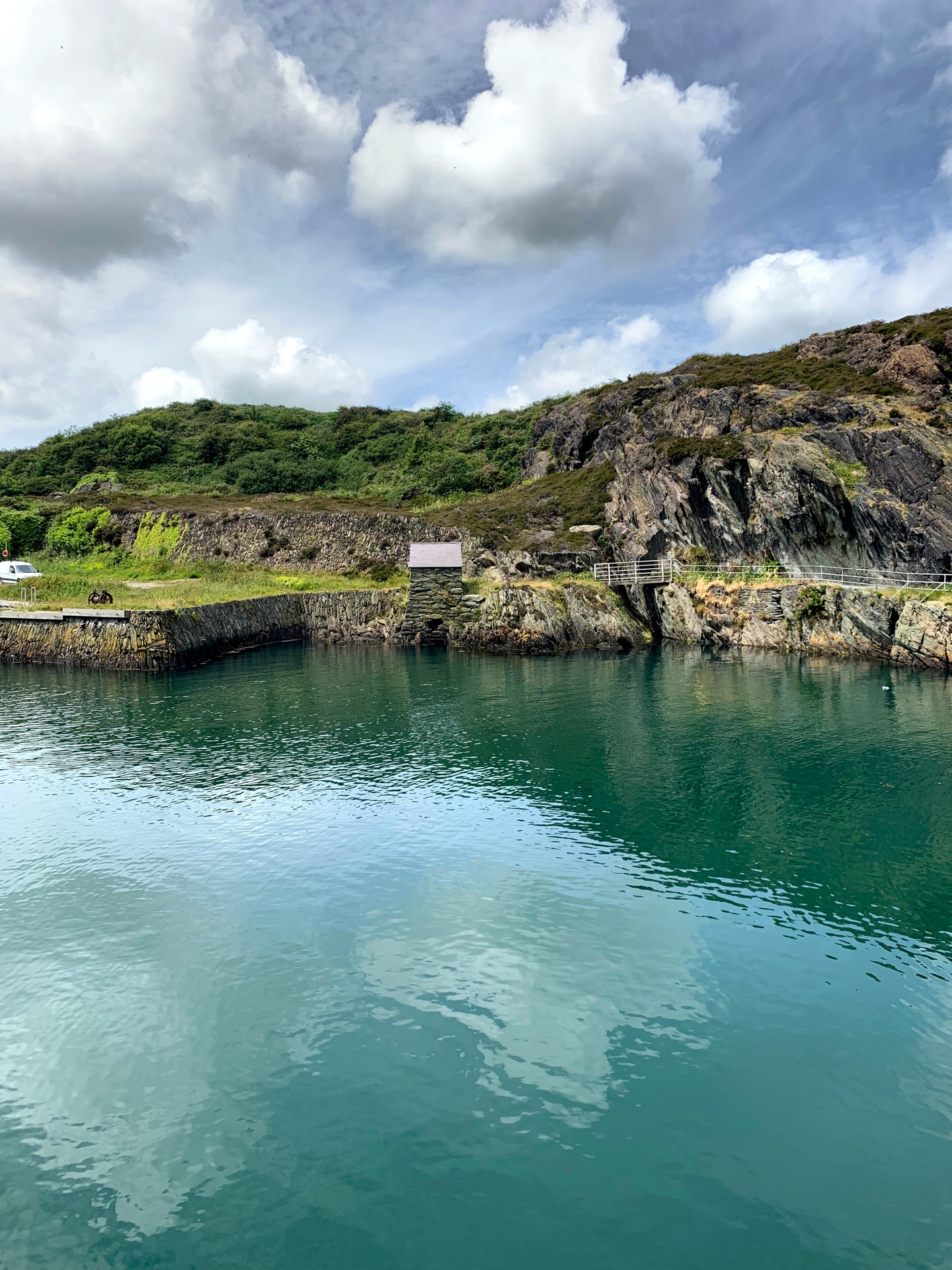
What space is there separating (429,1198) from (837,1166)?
505cm

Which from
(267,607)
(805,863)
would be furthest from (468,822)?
(267,607)

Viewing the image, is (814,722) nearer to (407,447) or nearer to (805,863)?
(805,863)

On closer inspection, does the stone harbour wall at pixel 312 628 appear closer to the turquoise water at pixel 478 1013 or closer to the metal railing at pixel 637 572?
the metal railing at pixel 637 572

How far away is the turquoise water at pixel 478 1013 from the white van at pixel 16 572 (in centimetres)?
4061

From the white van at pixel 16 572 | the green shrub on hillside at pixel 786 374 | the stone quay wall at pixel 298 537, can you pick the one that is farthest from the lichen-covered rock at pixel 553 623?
the white van at pixel 16 572

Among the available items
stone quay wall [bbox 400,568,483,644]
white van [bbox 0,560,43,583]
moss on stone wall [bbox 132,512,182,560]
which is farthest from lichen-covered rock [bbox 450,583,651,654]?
white van [bbox 0,560,43,583]

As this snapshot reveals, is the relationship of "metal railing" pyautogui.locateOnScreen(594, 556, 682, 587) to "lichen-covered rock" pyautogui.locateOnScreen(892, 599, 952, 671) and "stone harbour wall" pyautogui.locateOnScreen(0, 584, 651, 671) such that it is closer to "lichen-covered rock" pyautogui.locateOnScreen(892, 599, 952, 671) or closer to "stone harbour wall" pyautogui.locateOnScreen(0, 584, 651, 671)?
"stone harbour wall" pyautogui.locateOnScreen(0, 584, 651, 671)

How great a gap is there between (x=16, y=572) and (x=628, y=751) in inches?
→ 2185

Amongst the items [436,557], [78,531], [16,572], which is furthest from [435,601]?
[78,531]

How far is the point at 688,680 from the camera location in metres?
43.0

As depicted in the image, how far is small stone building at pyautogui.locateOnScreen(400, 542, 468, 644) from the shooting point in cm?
6031

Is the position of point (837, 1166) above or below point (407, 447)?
below

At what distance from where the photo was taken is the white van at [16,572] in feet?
200

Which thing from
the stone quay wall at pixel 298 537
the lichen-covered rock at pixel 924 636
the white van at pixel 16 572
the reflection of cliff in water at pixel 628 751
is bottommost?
the reflection of cliff in water at pixel 628 751
